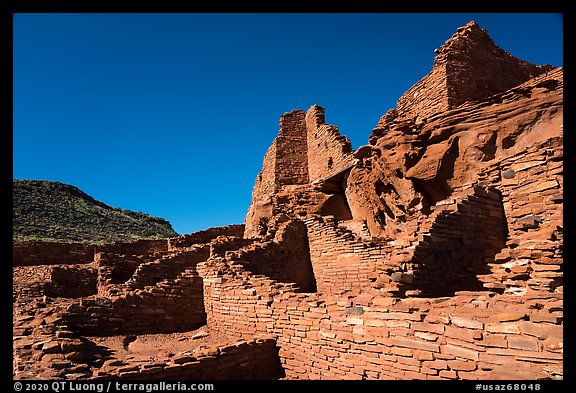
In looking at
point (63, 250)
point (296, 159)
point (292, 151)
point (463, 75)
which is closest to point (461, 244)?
point (463, 75)

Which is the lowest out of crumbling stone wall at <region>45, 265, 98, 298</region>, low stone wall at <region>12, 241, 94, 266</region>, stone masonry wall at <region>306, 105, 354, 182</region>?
crumbling stone wall at <region>45, 265, 98, 298</region>

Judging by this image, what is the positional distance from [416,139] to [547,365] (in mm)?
6913

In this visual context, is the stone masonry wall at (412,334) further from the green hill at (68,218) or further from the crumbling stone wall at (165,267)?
the green hill at (68,218)

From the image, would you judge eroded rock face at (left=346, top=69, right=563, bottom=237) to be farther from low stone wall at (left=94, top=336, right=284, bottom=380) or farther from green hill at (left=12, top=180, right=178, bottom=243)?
green hill at (left=12, top=180, right=178, bottom=243)

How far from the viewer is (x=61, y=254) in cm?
2023

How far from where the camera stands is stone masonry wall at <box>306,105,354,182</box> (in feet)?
51.4

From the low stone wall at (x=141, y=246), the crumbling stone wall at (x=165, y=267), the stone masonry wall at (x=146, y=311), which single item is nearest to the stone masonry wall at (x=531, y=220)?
the stone masonry wall at (x=146, y=311)

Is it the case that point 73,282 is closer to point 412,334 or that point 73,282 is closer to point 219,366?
point 219,366

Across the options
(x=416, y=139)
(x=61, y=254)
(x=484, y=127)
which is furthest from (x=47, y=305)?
(x=61, y=254)

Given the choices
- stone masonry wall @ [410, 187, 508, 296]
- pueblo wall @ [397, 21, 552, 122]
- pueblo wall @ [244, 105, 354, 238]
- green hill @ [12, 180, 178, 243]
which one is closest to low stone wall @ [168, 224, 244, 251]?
pueblo wall @ [244, 105, 354, 238]

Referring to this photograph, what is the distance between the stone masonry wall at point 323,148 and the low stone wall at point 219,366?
8993 millimetres

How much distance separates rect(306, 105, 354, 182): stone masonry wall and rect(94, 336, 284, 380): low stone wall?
29.5 ft

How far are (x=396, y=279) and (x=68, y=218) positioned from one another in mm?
39741
